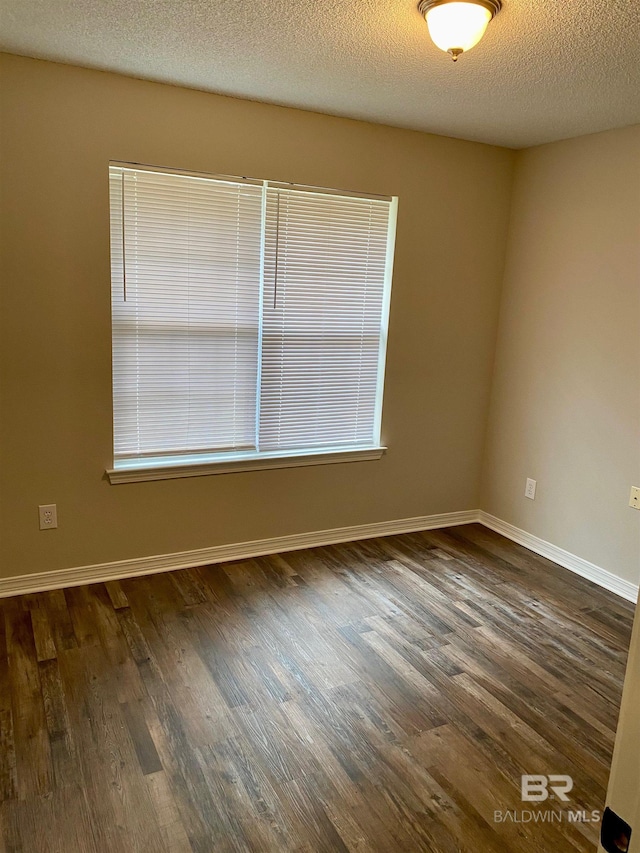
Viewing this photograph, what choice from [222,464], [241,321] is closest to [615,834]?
[222,464]

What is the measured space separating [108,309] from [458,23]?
74.3 inches

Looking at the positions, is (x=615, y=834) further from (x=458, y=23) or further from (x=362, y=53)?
(x=362, y=53)

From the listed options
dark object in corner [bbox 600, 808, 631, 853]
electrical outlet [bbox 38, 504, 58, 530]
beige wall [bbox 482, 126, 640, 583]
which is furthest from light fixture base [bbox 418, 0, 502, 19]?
electrical outlet [bbox 38, 504, 58, 530]

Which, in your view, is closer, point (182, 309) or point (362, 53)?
point (362, 53)

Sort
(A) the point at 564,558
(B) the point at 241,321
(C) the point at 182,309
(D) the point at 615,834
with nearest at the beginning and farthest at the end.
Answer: (D) the point at 615,834, (C) the point at 182,309, (B) the point at 241,321, (A) the point at 564,558

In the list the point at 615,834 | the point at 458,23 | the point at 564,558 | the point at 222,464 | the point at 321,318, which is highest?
the point at 458,23

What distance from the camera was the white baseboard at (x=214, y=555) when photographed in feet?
9.73

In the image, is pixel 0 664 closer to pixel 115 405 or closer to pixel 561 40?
pixel 115 405

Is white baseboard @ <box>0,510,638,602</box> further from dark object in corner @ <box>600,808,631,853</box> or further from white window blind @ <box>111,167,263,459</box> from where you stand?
dark object in corner @ <box>600,808,631,853</box>

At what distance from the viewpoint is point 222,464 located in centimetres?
327

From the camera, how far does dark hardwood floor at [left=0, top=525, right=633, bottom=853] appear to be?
1740 millimetres

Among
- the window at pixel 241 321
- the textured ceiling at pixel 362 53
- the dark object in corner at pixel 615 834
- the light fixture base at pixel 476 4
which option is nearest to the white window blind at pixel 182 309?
the window at pixel 241 321

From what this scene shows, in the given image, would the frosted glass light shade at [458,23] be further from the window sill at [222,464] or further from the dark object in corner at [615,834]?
the window sill at [222,464]

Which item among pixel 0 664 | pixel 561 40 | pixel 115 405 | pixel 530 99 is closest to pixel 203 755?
pixel 0 664
